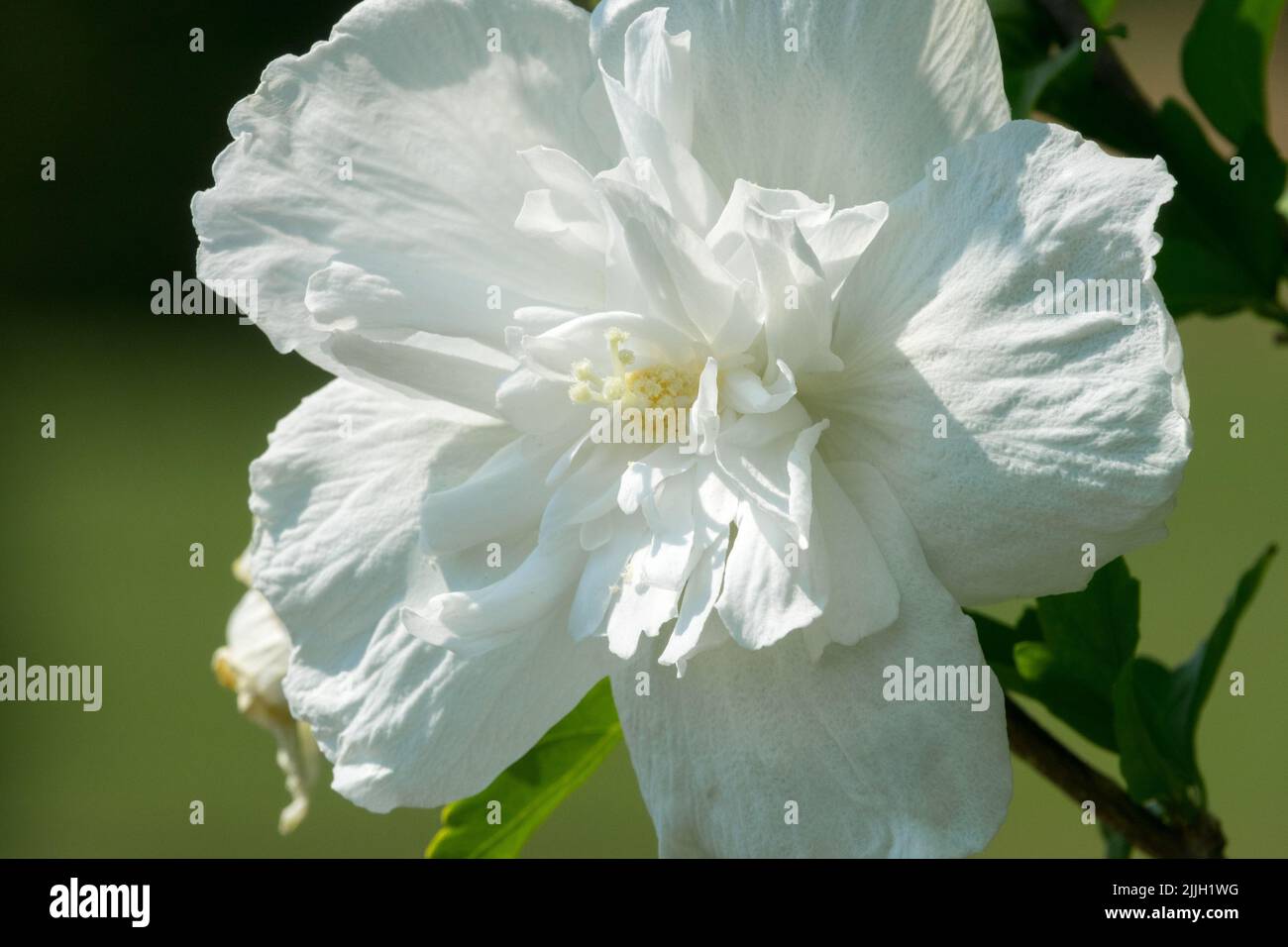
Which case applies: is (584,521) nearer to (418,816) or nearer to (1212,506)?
(418,816)

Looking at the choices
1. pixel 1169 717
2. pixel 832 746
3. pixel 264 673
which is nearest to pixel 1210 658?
pixel 1169 717

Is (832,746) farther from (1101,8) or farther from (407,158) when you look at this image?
(1101,8)

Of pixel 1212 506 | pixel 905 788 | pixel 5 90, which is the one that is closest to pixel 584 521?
pixel 905 788

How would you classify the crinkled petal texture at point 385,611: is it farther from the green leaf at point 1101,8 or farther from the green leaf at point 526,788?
the green leaf at point 1101,8

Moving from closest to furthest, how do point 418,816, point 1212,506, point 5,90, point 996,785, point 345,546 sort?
point 996,785 < point 345,546 < point 418,816 < point 1212,506 < point 5,90

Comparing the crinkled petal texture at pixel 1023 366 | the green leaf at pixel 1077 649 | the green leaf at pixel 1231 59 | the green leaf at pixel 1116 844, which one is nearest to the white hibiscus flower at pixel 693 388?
the crinkled petal texture at pixel 1023 366
